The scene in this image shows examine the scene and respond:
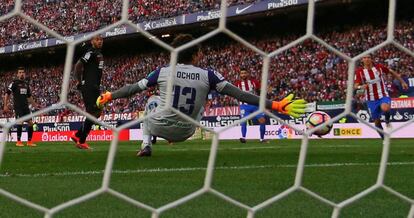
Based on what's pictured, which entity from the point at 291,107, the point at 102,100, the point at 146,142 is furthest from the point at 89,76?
the point at 291,107

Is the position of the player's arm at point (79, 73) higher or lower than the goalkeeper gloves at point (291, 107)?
higher

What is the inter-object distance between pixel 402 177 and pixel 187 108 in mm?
1417

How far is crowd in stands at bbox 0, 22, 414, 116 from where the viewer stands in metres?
9.89

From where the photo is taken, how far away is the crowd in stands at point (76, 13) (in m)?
4.31

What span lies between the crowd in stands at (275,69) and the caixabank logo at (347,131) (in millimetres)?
1173

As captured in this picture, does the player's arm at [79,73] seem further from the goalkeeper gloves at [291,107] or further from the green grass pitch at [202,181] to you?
the goalkeeper gloves at [291,107]

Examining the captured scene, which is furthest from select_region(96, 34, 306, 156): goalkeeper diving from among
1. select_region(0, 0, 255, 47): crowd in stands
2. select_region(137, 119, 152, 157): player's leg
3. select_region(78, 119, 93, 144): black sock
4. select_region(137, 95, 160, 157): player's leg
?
select_region(78, 119, 93, 144): black sock

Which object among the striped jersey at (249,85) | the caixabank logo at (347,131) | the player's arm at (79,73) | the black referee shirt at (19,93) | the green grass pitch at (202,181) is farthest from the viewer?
the caixabank logo at (347,131)

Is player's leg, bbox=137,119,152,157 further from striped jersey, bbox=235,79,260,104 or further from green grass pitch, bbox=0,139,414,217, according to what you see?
striped jersey, bbox=235,79,260,104

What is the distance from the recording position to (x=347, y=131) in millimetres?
12617

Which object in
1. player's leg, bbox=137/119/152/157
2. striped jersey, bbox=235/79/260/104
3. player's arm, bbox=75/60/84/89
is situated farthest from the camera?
striped jersey, bbox=235/79/260/104

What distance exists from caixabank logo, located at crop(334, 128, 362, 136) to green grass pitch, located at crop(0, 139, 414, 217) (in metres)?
A: 6.99

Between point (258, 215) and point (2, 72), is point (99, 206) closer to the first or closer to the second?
point (258, 215)

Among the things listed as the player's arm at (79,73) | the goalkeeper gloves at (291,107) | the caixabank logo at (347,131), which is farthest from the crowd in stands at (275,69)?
the goalkeeper gloves at (291,107)
